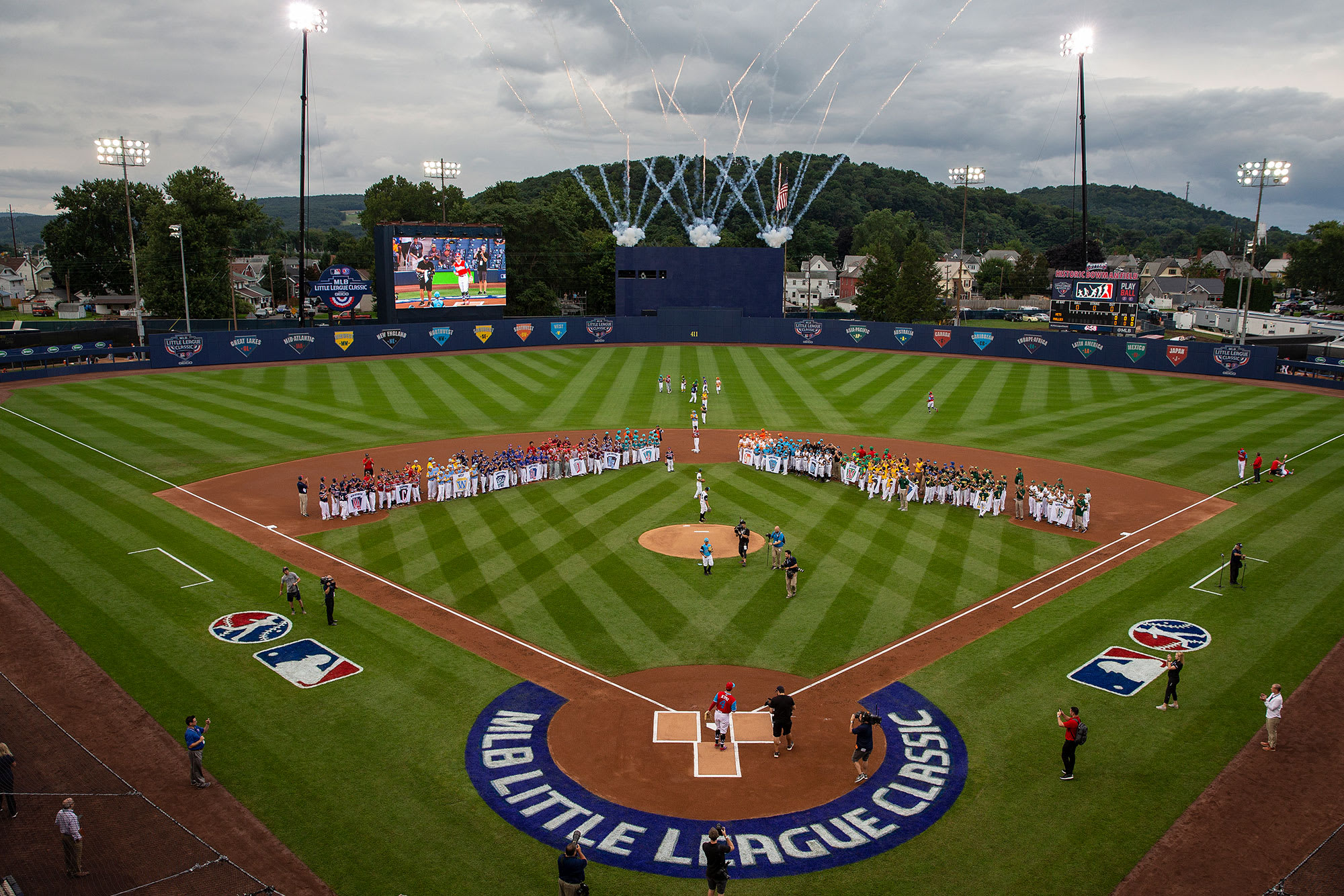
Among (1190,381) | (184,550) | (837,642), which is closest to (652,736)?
(837,642)

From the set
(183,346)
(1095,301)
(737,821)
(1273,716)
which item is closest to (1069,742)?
(1273,716)

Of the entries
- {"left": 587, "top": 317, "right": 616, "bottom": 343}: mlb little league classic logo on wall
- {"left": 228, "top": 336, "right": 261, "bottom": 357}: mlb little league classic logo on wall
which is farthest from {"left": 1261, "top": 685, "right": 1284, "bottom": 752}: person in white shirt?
{"left": 587, "top": 317, "right": 616, "bottom": 343}: mlb little league classic logo on wall

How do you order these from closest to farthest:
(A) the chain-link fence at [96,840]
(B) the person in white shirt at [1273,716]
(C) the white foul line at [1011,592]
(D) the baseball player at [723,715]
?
(A) the chain-link fence at [96,840] → (B) the person in white shirt at [1273,716] → (D) the baseball player at [723,715] → (C) the white foul line at [1011,592]

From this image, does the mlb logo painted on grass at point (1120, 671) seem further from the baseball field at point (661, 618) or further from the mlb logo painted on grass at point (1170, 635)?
the mlb logo painted on grass at point (1170, 635)

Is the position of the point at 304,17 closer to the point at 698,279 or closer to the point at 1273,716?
the point at 698,279

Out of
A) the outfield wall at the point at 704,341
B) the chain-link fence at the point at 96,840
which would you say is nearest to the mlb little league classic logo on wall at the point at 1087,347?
the outfield wall at the point at 704,341

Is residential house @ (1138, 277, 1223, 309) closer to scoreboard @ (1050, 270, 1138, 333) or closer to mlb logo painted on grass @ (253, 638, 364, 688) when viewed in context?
scoreboard @ (1050, 270, 1138, 333)

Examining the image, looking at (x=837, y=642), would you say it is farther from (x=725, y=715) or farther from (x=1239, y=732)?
(x=1239, y=732)
